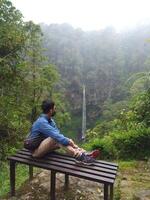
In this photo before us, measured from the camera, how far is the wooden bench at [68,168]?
4691mm

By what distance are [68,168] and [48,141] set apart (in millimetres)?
555

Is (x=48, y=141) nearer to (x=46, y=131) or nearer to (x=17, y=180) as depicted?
(x=46, y=131)

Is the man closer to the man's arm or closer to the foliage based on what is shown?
the man's arm

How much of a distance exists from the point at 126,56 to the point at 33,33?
282 feet

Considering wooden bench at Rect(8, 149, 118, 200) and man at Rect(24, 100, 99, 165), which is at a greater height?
man at Rect(24, 100, 99, 165)

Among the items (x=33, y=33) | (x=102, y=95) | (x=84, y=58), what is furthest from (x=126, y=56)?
(x=33, y=33)

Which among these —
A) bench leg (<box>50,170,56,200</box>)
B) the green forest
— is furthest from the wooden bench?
the green forest

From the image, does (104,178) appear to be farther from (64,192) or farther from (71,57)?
(71,57)

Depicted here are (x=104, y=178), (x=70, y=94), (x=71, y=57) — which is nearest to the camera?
(x=104, y=178)

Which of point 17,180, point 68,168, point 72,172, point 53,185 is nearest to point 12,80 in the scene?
point 17,180

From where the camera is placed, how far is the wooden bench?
4691mm

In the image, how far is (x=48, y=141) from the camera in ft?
17.3

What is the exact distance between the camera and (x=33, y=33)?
24172mm

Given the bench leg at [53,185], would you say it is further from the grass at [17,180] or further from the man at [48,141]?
the grass at [17,180]
